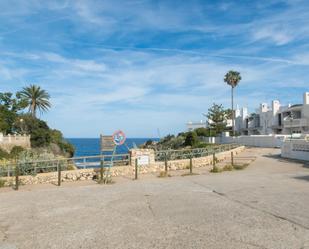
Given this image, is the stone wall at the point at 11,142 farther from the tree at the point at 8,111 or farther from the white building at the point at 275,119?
the white building at the point at 275,119

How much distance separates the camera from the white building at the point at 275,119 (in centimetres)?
6525

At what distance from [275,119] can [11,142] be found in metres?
55.2

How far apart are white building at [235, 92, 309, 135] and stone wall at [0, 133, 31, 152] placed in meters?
49.9

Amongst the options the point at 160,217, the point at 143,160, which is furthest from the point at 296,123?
the point at 160,217

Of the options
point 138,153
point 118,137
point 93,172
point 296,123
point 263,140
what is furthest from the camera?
point 296,123

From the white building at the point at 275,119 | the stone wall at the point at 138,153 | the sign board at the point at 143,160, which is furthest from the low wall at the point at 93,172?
the white building at the point at 275,119

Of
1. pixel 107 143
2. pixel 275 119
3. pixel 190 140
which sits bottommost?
pixel 190 140

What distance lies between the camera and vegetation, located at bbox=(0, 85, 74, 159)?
67.8 meters

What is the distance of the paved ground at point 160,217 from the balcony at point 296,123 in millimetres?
53777

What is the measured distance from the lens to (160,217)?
8.37m

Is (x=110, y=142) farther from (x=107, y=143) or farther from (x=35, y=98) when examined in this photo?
(x=35, y=98)

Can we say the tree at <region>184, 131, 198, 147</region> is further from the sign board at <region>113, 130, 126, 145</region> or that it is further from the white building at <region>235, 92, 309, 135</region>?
the sign board at <region>113, 130, 126, 145</region>

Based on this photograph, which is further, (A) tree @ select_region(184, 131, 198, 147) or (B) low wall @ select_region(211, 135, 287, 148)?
(A) tree @ select_region(184, 131, 198, 147)

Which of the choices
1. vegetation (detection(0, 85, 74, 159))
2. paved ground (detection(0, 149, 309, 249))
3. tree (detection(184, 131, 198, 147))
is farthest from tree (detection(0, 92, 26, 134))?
paved ground (detection(0, 149, 309, 249))
